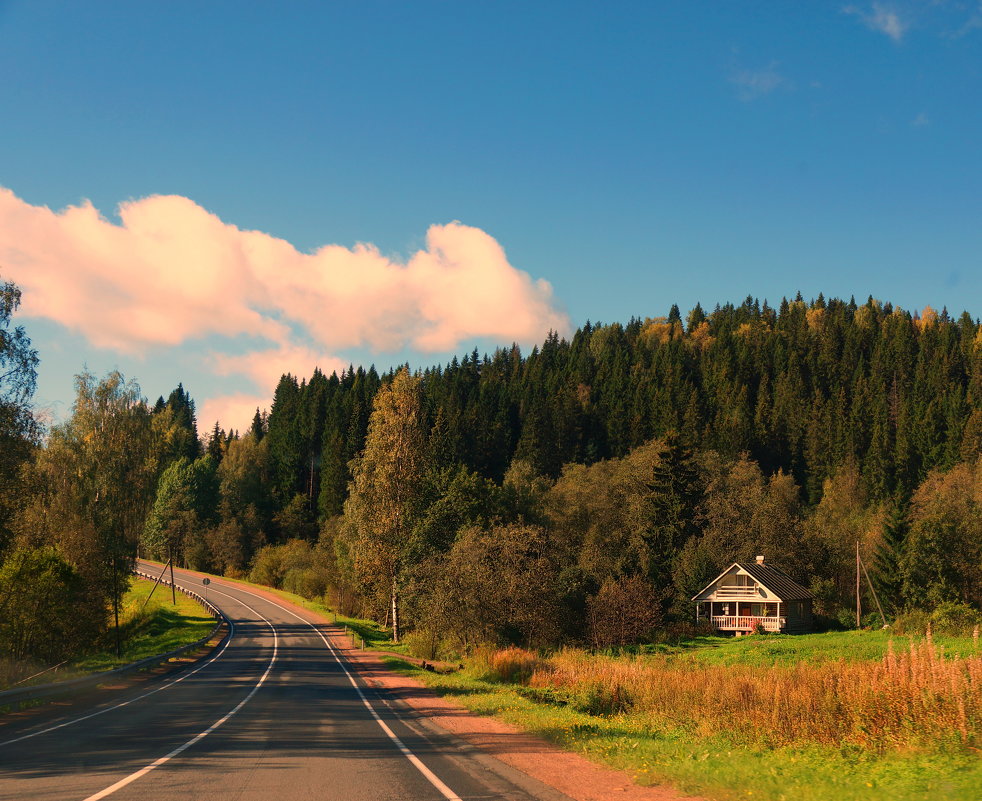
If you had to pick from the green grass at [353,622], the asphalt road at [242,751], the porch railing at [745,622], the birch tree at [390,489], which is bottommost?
the green grass at [353,622]

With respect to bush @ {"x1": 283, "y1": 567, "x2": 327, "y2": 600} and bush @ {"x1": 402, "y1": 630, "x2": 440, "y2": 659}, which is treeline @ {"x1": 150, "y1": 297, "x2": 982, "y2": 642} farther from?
bush @ {"x1": 402, "y1": 630, "x2": 440, "y2": 659}

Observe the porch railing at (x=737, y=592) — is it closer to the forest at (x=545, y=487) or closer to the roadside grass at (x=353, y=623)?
the forest at (x=545, y=487)

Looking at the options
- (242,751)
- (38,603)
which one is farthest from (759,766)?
(38,603)

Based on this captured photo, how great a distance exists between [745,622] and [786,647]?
49.1 ft

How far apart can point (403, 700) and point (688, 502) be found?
54072mm

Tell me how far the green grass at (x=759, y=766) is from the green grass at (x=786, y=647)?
27.4 meters

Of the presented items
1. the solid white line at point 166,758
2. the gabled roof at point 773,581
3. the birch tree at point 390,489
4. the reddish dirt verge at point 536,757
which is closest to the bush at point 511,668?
the reddish dirt verge at point 536,757

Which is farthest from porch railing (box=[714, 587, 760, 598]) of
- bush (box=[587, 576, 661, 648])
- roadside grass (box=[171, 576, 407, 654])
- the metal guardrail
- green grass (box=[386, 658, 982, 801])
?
green grass (box=[386, 658, 982, 801])

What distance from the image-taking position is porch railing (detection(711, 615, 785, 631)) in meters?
63.6

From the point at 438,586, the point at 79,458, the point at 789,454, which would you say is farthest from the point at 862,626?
the point at 79,458

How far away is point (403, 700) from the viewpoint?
2294 cm

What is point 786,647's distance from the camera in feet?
165

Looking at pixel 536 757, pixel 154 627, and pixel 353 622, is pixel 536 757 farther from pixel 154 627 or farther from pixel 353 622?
pixel 154 627

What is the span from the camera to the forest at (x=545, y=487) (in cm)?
4050
